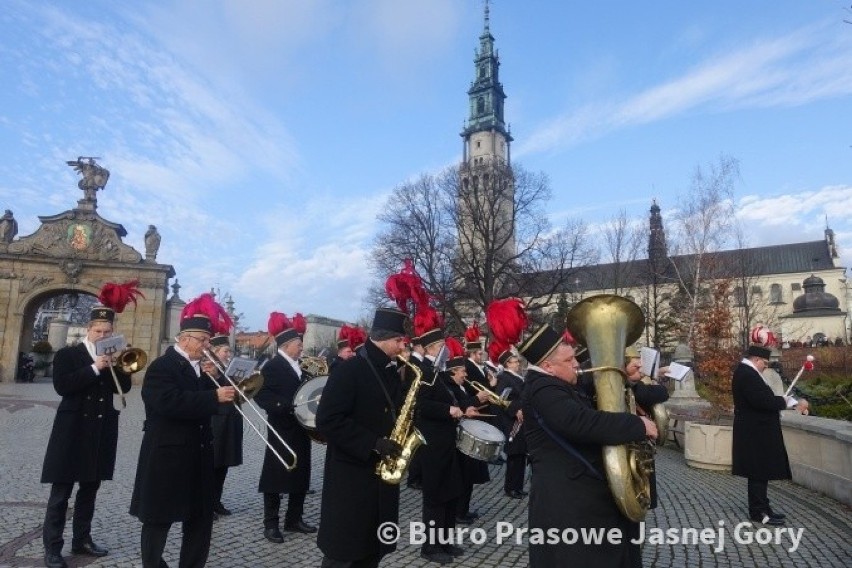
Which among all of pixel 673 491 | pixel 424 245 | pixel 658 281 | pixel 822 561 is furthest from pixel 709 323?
pixel 658 281

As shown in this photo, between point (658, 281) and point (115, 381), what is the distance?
41951mm

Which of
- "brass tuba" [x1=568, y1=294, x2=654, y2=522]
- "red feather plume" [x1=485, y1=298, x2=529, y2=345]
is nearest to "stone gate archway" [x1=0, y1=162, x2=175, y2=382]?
"red feather plume" [x1=485, y1=298, x2=529, y2=345]

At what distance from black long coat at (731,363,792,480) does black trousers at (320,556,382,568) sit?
17.0 ft

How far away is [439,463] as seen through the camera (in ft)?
19.5

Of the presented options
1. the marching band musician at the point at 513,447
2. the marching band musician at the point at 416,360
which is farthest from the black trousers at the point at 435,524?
the marching band musician at the point at 513,447

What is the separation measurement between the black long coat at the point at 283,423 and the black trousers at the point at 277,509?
0.49ft

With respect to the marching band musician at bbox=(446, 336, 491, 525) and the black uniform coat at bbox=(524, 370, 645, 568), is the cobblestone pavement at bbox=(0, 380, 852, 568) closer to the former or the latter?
the black uniform coat at bbox=(524, 370, 645, 568)

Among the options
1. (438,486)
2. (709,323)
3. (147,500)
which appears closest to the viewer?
(147,500)

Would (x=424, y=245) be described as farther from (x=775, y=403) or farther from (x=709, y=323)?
(x=775, y=403)

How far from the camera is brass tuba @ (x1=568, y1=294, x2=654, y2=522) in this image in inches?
123

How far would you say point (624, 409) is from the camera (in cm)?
334

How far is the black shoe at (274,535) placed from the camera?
611 centimetres

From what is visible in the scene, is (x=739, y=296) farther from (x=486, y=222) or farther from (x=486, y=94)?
(x=486, y=94)

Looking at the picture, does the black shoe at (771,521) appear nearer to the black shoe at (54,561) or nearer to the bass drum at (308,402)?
the bass drum at (308,402)
